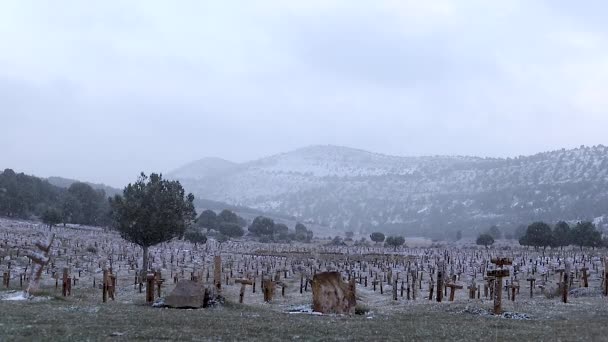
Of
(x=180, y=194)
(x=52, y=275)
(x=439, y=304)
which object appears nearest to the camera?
(x=439, y=304)

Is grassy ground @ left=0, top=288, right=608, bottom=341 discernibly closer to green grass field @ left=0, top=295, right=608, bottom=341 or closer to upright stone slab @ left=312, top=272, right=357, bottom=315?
green grass field @ left=0, top=295, right=608, bottom=341

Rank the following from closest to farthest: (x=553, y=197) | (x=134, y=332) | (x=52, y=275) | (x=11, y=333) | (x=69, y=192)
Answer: (x=11, y=333)
(x=134, y=332)
(x=52, y=275)
(x=69, y=192)
(x=553, y=197)

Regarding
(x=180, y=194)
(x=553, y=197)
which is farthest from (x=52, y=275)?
(x=553, y=197)

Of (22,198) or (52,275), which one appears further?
(22,198)

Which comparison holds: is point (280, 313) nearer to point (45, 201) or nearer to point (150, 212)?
point (150, 212)

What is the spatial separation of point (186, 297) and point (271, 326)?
308 inches

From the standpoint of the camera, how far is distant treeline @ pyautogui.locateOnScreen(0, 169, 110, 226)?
101m

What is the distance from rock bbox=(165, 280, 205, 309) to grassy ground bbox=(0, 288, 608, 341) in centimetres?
145

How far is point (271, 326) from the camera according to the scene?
19.6m

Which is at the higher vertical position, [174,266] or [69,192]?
[69,192]

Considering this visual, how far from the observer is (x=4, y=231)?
235 feet

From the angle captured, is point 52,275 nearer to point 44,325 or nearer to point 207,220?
point 44,325

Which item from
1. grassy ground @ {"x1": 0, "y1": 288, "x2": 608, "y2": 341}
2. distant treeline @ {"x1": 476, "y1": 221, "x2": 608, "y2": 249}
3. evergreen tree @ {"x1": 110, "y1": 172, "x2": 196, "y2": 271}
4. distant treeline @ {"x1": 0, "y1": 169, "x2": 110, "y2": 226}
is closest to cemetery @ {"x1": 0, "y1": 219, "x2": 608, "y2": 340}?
grassy ground @ {"x1": 0, "y1": 288, "x2": 608, "y2": 341}

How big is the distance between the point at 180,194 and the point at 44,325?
3113 centimetres
